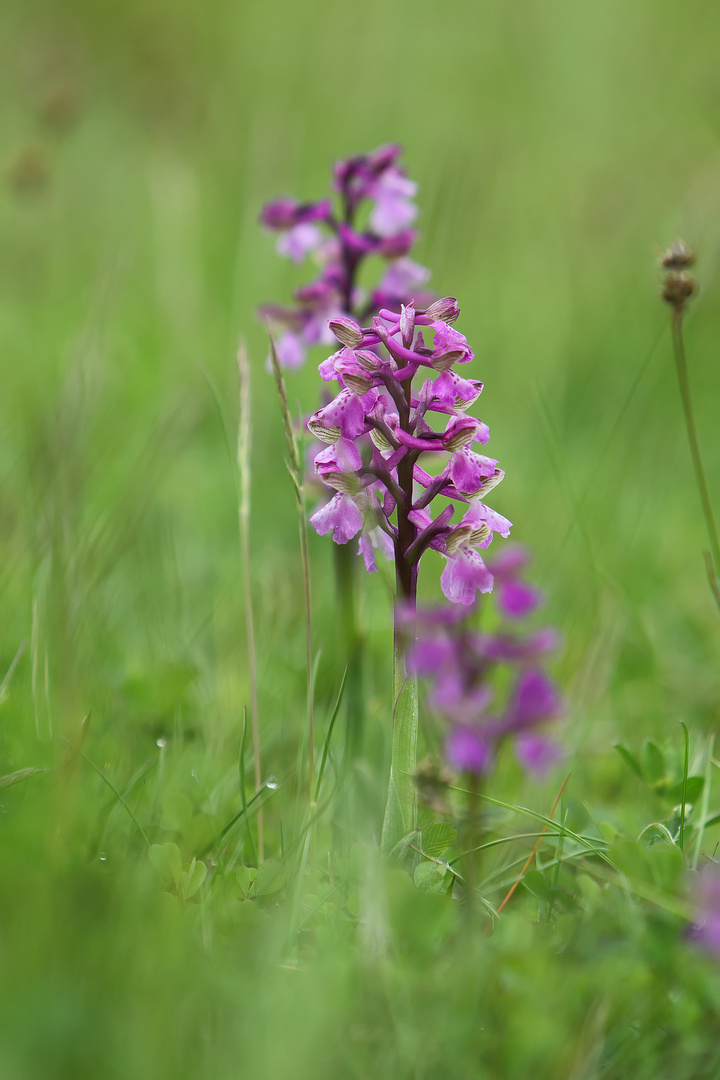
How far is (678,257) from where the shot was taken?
5.82 ft

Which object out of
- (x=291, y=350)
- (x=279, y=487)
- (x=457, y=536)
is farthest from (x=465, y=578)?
(x=279, y=487)

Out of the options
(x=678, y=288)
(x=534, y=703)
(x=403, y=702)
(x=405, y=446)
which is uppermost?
(x=678, y=288)

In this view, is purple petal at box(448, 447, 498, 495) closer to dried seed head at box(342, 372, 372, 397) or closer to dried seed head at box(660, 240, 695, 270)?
dried seed head at box(342, 372, 372, 397)

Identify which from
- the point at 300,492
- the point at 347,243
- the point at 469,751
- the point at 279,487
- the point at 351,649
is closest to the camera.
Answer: the point at 469,751

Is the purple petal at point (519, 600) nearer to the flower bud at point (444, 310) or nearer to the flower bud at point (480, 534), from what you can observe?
the flower bud at point (480, 534)

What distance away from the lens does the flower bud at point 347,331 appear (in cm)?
135

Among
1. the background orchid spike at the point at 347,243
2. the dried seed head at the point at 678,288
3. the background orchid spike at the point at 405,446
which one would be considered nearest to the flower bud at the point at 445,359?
the background orchid spike at the point at 405,446

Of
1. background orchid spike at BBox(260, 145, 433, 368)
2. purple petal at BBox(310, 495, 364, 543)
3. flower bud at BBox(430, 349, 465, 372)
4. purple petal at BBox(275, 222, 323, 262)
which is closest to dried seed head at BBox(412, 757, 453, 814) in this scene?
purple petal at BBox(310, 495, 364, 543)

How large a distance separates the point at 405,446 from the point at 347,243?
1156mm

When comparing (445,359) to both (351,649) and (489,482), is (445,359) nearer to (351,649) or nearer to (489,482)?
(489,482)

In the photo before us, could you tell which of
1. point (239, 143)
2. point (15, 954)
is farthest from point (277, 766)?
point (239, 143)

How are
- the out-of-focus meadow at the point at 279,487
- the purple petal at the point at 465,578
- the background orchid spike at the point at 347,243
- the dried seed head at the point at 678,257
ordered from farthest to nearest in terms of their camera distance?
the background orchid spike at the point at 347,243
the dried seed head at the point at 678,257
the purple petal at the point at 465,578
the out-of-focus meadow at the point at 279,487

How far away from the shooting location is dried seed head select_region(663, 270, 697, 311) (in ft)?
5.86

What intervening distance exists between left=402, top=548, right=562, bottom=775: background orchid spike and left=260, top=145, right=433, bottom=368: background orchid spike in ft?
4.78
